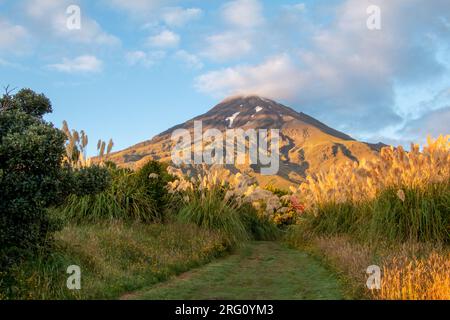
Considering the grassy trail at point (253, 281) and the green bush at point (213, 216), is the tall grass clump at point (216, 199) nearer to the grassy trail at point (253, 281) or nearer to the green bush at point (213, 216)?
the green bush at point (213, 216)

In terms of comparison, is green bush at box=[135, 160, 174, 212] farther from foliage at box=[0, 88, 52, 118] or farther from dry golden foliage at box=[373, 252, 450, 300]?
dry golden foliage at box=[373, 252, 450, 300]

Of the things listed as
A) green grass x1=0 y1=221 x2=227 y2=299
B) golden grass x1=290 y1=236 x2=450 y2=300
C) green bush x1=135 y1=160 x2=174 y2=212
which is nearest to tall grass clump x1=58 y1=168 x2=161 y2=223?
green bush x1=135 y1=160 x2=174 y2=212

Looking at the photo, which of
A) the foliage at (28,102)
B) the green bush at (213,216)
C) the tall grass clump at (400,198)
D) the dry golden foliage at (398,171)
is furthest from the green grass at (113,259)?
the dry golden foliage at (398,171)

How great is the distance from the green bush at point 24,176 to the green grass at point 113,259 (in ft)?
1.79

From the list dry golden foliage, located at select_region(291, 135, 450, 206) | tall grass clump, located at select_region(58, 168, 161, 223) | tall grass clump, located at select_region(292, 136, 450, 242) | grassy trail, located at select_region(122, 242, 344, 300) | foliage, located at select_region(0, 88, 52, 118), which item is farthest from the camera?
tall grass clump, located at select_region(58, 168, 161, 223)

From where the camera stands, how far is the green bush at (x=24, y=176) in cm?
641

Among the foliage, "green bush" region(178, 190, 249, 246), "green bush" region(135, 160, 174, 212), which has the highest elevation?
the foliage

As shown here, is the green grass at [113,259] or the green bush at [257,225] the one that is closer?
the green grass at [113,259]

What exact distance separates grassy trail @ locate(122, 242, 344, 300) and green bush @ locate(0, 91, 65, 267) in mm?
1897

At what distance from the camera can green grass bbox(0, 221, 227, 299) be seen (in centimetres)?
671

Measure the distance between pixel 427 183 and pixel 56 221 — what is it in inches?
335

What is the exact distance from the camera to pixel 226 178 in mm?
15258
